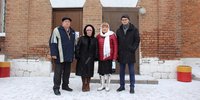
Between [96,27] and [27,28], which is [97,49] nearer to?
[96,27]

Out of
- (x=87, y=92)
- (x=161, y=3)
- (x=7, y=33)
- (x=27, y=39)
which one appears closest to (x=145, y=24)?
(x=161, y=3)

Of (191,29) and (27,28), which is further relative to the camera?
(191,29)

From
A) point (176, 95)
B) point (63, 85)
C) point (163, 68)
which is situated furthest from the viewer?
point (163, 68)

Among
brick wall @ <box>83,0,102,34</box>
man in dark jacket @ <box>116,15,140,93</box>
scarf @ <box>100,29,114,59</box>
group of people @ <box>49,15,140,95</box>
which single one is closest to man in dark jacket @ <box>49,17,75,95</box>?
group of people @ <box>49,15,140,95</box>

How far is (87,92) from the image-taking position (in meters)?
6.09

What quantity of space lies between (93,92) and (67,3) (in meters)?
3.69

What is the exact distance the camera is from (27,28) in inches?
334

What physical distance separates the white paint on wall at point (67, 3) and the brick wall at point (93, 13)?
26 centimetres

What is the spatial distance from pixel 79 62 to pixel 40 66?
2795 mm

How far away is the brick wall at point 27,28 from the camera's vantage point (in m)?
8.44

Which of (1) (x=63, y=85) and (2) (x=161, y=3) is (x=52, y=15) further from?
(2) (x=161, y=3)

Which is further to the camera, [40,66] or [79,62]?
[40,66]

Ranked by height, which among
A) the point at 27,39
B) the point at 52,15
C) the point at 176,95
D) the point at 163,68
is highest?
the point at 52,15

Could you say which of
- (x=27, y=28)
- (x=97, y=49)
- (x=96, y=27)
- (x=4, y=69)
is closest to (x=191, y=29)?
(x=96, y=27)
